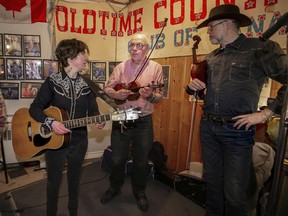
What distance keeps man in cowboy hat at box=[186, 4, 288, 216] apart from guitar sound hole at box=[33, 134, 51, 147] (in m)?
1.18

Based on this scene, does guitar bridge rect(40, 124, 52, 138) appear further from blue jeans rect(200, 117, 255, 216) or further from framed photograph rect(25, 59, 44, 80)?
framed photograph rect(25, 59, 44, 80)

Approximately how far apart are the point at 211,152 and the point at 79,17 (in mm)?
2839

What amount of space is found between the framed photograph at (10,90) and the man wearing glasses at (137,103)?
66.9 inches

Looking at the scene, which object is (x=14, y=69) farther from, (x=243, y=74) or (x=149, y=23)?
(x=243, y=74)

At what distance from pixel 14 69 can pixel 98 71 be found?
1197 millimetres

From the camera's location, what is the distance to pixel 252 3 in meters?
2.09

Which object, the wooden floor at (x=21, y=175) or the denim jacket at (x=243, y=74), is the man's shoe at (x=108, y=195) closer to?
the wooden floor at (x=21, y=175)

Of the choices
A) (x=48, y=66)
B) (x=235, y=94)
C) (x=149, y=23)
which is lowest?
(x=235, y=94)

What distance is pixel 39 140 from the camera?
5.53 ft

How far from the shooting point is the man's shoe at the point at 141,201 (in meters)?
2.19

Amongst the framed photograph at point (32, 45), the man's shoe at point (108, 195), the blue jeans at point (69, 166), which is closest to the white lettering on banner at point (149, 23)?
the framed photograph at point (32, 45)

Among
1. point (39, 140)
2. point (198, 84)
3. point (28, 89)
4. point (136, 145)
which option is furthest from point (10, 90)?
point (198, 84)

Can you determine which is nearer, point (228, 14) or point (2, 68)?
point (228, 14)

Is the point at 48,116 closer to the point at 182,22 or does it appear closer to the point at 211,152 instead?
the point at 211,152
